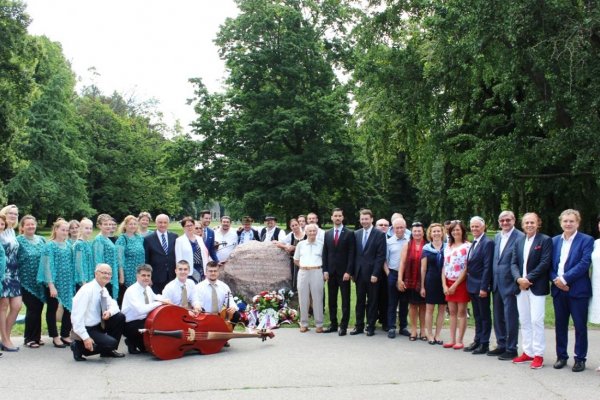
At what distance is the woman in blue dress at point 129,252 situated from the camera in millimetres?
9719

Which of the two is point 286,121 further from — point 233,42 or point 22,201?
point 22,201

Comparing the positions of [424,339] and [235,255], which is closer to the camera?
[424,339]

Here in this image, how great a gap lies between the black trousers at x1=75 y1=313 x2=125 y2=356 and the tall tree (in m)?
20.5

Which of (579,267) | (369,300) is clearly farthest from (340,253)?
(579,267)

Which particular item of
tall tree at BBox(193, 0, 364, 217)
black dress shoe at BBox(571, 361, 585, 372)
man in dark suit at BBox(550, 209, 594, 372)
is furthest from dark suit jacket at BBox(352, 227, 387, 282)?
tall tree at BBox(193, 0, 364, 217)

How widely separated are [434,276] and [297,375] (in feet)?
10.2

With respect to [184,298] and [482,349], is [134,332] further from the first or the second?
[482,349]

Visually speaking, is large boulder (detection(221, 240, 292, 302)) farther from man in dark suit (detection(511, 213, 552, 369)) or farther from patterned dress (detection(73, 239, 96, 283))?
man in dark suit (detection(511, 213, 552, 369))

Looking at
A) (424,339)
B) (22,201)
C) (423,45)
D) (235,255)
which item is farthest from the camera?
(22,201)

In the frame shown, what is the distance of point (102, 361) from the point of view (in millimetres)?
8039

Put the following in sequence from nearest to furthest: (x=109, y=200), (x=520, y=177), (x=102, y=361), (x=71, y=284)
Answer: (x=102, y=361) → (x=71, y=284) → (x=520, y=177) → (x=109, y=200)

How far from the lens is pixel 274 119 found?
98.2 ft

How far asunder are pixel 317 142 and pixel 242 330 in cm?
2113

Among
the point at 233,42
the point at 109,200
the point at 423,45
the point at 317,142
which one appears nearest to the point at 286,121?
the point at 317,142
